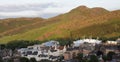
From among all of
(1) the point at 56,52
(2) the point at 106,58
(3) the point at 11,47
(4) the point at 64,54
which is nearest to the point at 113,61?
(2) the point at 106,58

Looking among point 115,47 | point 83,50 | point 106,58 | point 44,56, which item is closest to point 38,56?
point 44,56

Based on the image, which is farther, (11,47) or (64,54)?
(11,47)

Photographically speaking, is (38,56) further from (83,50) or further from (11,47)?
(11,47)

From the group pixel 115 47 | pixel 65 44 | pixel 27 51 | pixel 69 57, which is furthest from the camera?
pixel 65 44

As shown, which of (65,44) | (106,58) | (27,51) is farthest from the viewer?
(65,44)

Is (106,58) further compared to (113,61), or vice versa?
(106,58)

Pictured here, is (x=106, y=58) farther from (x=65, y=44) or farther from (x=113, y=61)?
(x=65, y=44)

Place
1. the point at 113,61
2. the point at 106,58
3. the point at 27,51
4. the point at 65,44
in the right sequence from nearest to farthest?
the point at 113,61, the point at 106,58, the point at 27,51, the point at 65,44

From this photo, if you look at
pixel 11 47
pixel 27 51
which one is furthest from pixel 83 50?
pixel 11 47

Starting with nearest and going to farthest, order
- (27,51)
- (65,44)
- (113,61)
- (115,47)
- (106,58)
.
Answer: (113,61) → (106,58) → (115,47) → (27,51) → (65,44)
